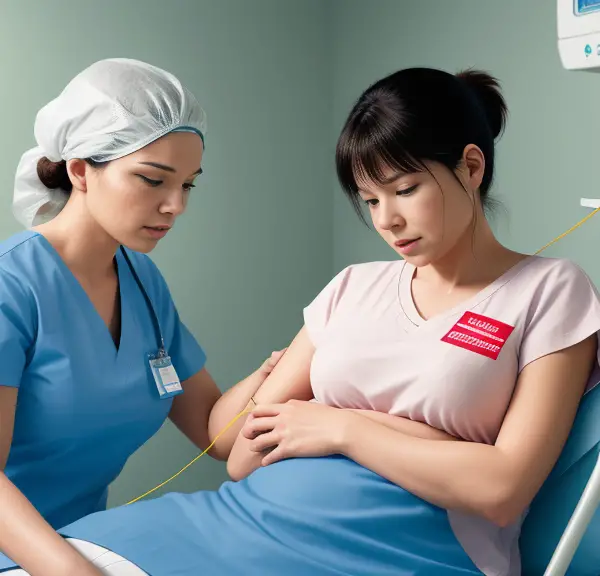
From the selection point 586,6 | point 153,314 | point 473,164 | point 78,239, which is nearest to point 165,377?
point 153,314

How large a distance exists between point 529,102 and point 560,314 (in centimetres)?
126

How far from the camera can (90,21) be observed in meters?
2.62

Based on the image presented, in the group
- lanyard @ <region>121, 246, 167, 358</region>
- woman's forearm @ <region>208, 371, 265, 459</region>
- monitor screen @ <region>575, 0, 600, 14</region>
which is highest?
monitor screen @ <region>575, 0, 600, 14</region>

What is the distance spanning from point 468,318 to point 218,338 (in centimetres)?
168

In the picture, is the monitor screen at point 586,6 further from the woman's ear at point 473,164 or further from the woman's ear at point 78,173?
the woman's ear at point 78,173

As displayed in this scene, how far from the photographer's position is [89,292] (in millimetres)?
1778

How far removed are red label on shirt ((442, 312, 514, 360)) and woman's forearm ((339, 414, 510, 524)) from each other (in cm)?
16

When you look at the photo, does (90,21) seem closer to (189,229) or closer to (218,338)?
(189,229)

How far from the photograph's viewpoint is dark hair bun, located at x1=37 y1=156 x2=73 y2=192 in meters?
1.83

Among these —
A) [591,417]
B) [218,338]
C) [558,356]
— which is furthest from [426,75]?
[218,338]

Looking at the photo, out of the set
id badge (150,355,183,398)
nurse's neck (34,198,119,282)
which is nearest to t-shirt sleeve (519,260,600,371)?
id badge (150,355,183,398)

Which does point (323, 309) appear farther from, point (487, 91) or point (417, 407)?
point (487, 91)

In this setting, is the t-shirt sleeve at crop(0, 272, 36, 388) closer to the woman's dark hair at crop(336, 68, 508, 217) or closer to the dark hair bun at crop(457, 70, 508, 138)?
the woman's dark hair at crop(336, 68, 508, 217)

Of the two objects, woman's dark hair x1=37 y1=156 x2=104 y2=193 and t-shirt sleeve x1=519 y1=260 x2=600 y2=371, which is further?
woman's dark hair x1=37 y1=156 x2=104 y2=193
